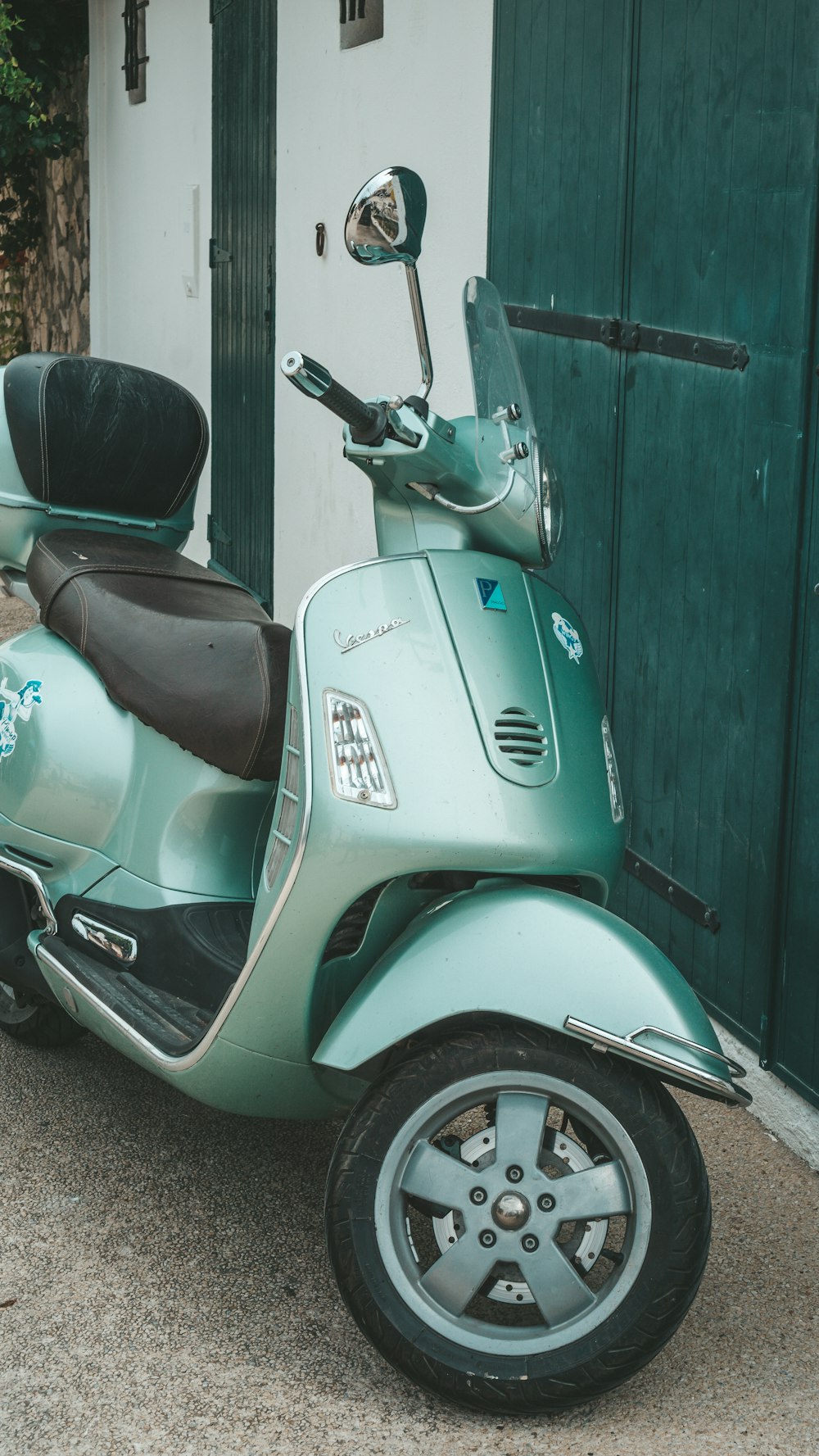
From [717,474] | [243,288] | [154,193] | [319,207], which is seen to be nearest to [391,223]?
[717,474]

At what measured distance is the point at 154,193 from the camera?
27.8 ft

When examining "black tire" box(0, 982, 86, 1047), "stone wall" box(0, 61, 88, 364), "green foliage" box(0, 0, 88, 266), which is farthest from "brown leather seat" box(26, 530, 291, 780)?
"green foliage" box(0, 0, 88, 266)

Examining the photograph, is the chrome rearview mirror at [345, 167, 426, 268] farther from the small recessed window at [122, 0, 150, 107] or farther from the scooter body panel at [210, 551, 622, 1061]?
the small recessed window at [122, 0, 150, 107]

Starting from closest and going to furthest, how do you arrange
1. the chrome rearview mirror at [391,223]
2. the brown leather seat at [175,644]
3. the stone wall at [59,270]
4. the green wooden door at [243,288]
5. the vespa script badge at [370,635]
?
the chrome rearview mirror at [391,223] < the vespa script badge at [370,635] < the brown leather seat at [175,644] < the green wooden door at [243,288] < the stone wall at [59,270]

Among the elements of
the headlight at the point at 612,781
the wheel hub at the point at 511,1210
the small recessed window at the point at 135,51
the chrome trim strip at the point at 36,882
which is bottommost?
the wheel hub at the point at 511,1210

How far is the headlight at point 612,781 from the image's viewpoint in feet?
7.43

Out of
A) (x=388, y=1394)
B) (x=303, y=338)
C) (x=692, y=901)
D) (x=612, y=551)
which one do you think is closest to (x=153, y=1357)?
(x=388, y=1394)

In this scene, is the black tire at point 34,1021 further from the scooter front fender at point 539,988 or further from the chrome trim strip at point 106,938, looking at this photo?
the scooter front fender at point 539,988

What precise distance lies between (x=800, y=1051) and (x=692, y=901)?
444 mm

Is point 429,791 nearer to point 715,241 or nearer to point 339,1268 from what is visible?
point 339,1268

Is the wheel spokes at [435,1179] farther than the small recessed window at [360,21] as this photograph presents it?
No

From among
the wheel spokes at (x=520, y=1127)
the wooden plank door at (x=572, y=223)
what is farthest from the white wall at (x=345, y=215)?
the wheel spokes at (x=520, y=1127)

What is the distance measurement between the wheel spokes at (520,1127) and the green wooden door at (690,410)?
3.23ft

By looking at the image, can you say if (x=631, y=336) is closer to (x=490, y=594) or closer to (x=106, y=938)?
(x=490, y=594)
